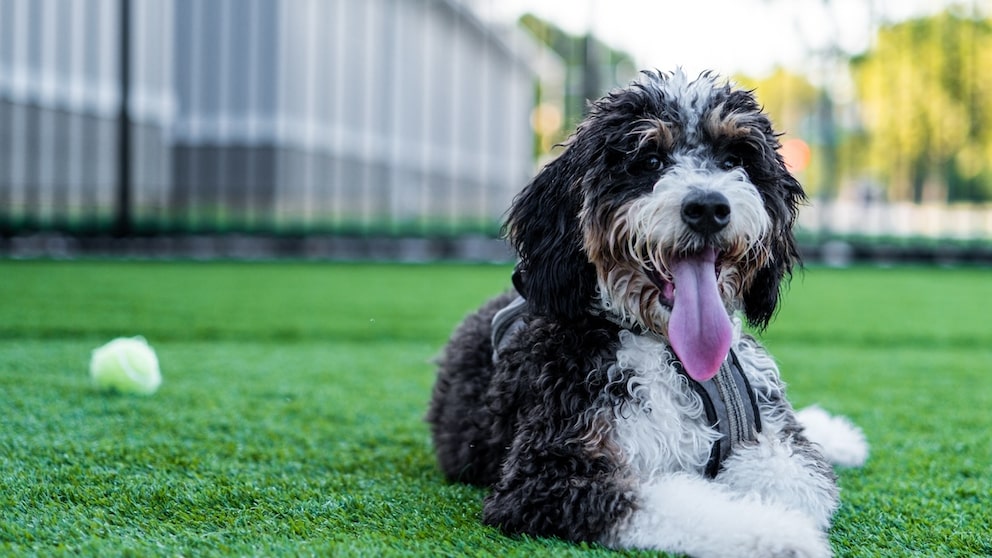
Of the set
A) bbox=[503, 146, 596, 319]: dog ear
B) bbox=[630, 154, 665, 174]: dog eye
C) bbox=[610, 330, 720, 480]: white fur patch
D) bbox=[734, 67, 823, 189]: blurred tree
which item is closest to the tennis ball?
bbox=[503, 146, 596, 319]: dog ear

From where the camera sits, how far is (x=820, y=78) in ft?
46.4

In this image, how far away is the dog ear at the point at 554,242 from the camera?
2738mm

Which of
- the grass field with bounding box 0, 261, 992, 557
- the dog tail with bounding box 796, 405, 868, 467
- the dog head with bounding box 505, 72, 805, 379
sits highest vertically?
the dog head with bounding box 505, 72, 805, 379

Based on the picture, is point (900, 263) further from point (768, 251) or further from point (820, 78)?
point (768, 251)

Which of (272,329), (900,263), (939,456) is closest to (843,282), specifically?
(900,263)

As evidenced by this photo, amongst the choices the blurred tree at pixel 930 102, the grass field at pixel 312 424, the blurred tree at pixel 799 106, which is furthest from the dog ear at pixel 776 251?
the blurred tree at pixel 930 102

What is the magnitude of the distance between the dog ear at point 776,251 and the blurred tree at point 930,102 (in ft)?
40.5

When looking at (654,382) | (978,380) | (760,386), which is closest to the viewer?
(654,382)

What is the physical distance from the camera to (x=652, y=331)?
2740mm

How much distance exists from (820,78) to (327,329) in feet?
32.2

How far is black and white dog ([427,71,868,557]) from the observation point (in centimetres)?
249

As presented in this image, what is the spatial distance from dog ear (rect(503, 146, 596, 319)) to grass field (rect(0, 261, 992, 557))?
2.04ft

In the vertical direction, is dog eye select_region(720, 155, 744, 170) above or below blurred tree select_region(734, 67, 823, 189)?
below

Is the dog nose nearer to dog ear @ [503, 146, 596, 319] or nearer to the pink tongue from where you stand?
the pink tongue
